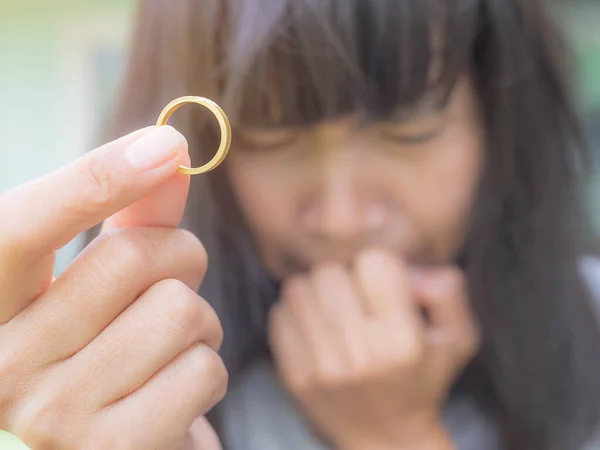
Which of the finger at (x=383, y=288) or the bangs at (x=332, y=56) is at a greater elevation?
the bangs at (x=332, y=56)

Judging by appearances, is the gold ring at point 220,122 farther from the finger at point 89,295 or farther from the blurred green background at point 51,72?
the blurred green background at point 51,72

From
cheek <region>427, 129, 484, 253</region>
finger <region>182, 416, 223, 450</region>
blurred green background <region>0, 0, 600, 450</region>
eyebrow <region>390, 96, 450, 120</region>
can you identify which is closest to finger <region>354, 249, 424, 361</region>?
cheek <region>427, 129, 484, 253</region>

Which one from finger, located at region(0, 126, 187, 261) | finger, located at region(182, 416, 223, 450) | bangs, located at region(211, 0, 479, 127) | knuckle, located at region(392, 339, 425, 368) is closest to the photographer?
finger, located at region(0, 126, 187, 261)

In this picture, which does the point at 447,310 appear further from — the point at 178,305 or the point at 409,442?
the point at 178,305

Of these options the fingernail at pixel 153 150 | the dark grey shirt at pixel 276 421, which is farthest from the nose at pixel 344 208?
the fingernail at pixel 153 150

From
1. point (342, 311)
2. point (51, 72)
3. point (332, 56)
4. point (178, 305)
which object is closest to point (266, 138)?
point (332, 56)

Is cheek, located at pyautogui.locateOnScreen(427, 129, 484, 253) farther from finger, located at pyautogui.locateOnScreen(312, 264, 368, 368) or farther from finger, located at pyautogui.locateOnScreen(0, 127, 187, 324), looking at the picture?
finger, located at pyautogui.locateOnScreen(0, 127, 187, 324)
